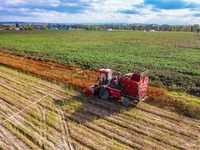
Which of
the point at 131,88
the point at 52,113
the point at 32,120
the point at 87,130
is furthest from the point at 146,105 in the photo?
the point at 32,120

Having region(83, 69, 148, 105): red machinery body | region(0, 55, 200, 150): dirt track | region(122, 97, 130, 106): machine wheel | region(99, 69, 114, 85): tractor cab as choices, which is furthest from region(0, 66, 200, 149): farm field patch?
region(99, 69, 114, 85): tractor cab

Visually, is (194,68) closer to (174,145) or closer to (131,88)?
(131,88)

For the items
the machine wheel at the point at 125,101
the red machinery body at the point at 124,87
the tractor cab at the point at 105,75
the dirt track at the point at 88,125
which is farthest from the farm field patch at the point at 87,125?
the tractor cab at the point at 105,75

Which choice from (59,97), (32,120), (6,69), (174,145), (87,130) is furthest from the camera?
(6,69)

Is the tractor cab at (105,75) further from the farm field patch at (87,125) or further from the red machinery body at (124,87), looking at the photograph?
the farm field patch at (87,125)

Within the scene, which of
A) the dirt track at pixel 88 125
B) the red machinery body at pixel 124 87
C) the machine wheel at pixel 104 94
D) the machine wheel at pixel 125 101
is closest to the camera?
the dirt track at pixel 88 125

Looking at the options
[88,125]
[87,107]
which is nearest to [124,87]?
[87,107]
